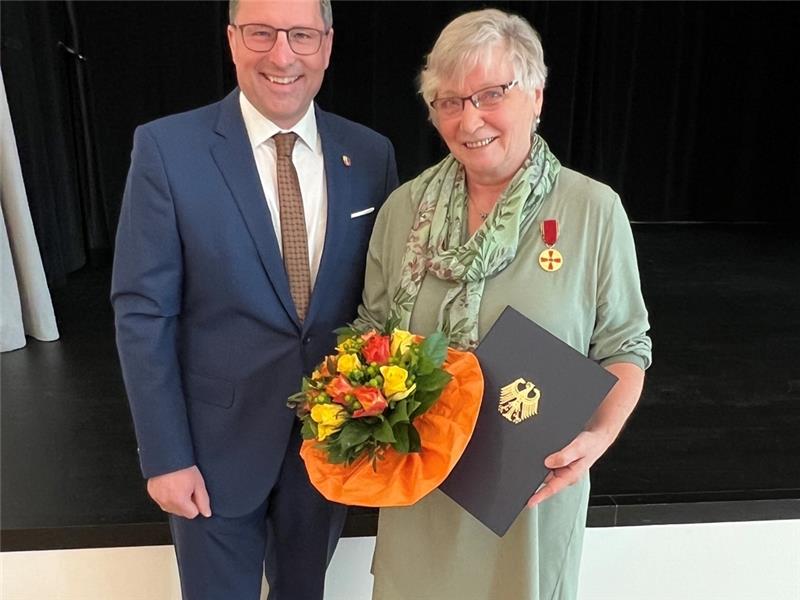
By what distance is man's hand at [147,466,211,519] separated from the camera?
1.42 m

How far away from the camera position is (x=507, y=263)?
1.26m

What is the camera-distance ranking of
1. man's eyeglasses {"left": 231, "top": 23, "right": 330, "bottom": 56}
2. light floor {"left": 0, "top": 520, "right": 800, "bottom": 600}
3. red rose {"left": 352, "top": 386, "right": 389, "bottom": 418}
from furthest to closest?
1. light floor {"left": 0, "top": 520, "right": 800, "bottom": 600}
2. man's eyeglasses {"left": 231, "top": 23, "right": 330, "bottom": 56}
3. red rose {"left": 352, "top": 386, "right": 389, "bottom": 418}

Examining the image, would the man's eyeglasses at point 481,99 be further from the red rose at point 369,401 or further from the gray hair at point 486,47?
the red rose at point 369,401

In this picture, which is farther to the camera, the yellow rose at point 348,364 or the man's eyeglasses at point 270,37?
the man's eyeglasses at point 270,37

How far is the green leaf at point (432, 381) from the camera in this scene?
1121 mm

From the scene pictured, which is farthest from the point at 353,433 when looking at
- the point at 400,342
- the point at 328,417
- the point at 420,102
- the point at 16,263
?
the point at 420,102

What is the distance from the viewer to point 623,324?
51.1 inches

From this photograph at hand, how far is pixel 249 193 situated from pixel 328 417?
1.60 feet

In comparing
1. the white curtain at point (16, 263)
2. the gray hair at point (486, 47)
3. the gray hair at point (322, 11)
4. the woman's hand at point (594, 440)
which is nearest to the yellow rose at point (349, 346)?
the woman's hand at point (594, 440)

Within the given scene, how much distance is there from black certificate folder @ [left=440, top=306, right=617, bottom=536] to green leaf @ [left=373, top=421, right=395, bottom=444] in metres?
0.19

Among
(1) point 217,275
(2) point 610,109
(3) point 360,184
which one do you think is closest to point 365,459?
(1) point 217,275

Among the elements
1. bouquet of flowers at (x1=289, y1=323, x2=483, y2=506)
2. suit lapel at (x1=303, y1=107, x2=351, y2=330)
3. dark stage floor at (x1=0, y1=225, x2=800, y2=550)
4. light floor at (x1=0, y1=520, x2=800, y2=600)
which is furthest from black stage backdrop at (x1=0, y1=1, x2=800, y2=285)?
bouquet of flowers at (x1=289, y1=323, x2=483, y2=506)

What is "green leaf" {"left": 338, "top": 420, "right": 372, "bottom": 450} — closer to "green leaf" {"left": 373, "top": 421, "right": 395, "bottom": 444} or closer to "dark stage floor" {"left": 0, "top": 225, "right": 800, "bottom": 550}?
"green leaf" {"left": 373, "top": 421, "right": 395, "bottom": 444}

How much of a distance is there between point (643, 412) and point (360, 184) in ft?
5.93
